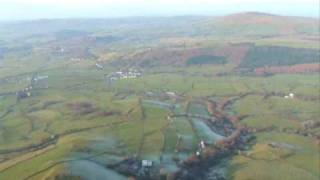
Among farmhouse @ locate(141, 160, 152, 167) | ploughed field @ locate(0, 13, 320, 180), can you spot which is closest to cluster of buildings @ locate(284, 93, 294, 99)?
ploughed field @ locate(0, 13, 320, 180)

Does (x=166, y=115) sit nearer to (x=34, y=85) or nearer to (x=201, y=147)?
(x=201, y=147)

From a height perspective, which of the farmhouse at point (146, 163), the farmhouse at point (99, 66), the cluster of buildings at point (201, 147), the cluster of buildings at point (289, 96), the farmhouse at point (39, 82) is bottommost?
the farmhouse at point (99, 66)

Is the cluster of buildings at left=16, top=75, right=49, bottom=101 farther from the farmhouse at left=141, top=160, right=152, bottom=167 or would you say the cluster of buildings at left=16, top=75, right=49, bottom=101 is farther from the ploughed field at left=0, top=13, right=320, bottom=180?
the farmhouse at left=141, top=160, right=152, bottom=167

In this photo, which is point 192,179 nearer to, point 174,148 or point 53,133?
point 174,148

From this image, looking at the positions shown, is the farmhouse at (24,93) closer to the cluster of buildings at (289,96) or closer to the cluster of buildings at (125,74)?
the cluster of buildings at (125,74)

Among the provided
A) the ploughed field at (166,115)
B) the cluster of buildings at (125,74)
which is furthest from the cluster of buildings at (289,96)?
the cluster of buildings at (125,74)
